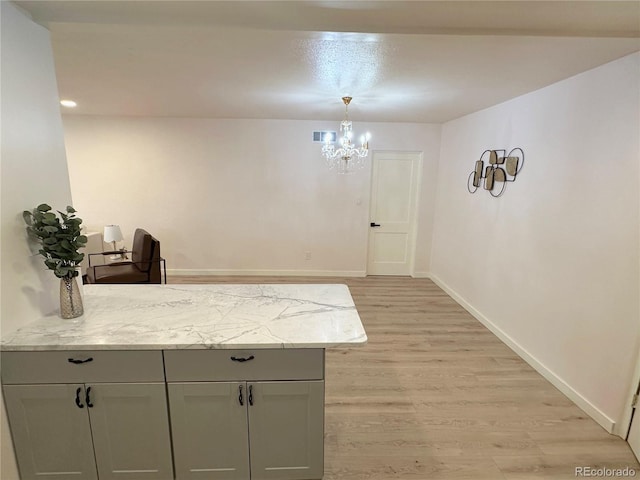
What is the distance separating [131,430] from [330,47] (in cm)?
240

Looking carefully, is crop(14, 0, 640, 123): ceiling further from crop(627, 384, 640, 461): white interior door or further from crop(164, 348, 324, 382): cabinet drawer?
crop(627, 384, 640, 461): white interior door

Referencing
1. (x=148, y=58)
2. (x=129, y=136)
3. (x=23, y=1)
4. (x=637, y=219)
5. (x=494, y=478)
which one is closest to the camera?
(x=23, y=1)

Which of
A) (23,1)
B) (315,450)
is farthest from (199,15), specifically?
(315,450)

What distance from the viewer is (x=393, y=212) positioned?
5.22m

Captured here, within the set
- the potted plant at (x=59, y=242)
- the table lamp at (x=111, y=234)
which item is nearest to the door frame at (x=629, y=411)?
the potted plant at (x=59, y=242)

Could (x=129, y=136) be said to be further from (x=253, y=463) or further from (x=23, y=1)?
(x=253, y=463)

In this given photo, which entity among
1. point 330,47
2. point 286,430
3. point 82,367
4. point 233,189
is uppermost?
point 330,47

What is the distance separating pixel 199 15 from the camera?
1.58 m

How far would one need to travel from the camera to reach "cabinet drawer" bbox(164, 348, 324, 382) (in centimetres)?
150

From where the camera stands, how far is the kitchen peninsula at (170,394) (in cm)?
147

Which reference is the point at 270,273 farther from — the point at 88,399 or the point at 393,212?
the point at 88,399

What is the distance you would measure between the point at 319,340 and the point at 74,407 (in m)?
1.23

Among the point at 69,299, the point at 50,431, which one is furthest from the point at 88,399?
the point at 69,299

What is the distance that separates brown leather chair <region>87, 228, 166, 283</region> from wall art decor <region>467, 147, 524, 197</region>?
3981mm
